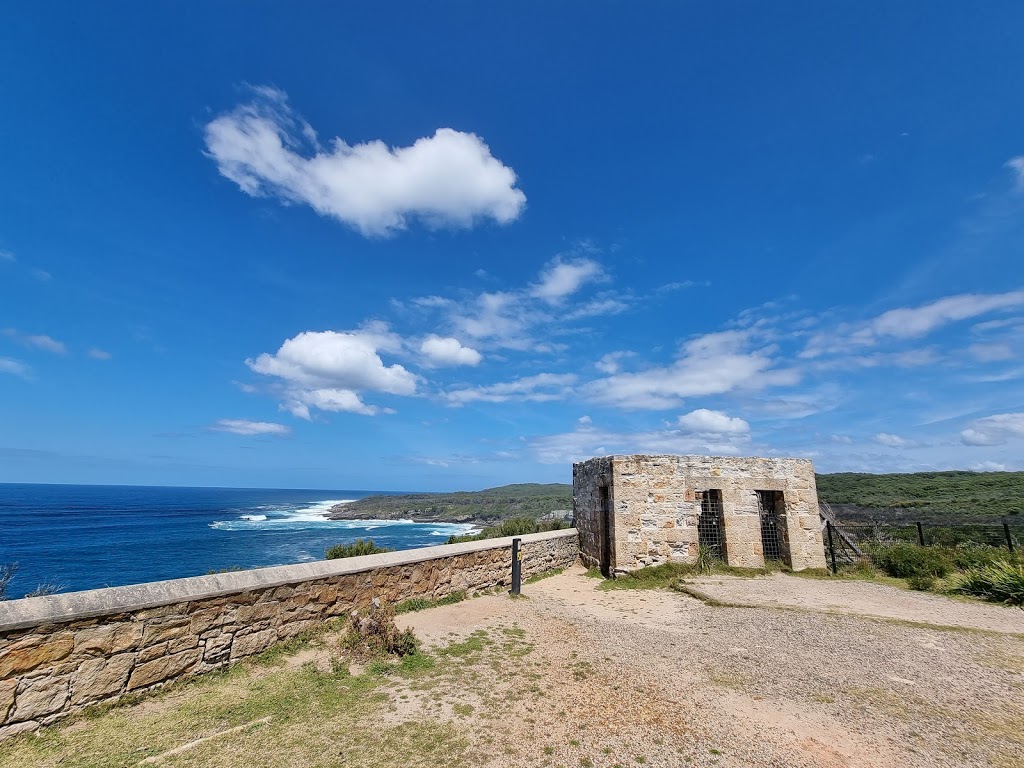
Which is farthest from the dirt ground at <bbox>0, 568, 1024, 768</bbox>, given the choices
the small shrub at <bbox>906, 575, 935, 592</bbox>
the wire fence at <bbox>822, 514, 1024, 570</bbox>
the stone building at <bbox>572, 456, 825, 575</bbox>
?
the wire fence at <bbox>822, 514, 1024, 570</bbox>

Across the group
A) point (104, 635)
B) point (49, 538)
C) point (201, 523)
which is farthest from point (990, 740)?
point (201, 523)

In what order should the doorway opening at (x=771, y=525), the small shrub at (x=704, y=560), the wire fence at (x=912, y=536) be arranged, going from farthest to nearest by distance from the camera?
1. the wire fence at (x=912, y=536)
2. the doorway opening at (x=771, y=525)
3. the small shrub at (x=704, y=560)

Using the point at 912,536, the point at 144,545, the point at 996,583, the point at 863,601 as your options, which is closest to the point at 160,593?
the point at 863,601

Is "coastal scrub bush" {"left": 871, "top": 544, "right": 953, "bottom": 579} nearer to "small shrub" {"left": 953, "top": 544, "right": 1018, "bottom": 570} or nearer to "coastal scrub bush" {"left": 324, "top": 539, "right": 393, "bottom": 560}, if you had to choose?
"small shrub" {"left": 953, "top": 544, "right": 1018, "bottom": 570}

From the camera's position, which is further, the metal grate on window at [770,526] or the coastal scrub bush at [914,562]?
the metal grate on window at [770,526]

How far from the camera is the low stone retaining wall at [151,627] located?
3.58 m

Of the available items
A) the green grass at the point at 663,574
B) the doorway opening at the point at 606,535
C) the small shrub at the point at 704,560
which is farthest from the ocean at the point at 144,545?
the small shrub at the point at 704,560

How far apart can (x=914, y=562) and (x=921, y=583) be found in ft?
5.46

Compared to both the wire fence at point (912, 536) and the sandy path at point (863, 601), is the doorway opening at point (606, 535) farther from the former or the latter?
the wire fence at point (912, 536)

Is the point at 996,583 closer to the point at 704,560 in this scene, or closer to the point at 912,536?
the point at 704,560

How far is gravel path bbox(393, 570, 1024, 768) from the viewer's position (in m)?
3.62

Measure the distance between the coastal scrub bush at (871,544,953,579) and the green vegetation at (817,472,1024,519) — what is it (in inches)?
681

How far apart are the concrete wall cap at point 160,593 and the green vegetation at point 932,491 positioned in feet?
100

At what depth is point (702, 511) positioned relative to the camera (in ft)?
39.3
